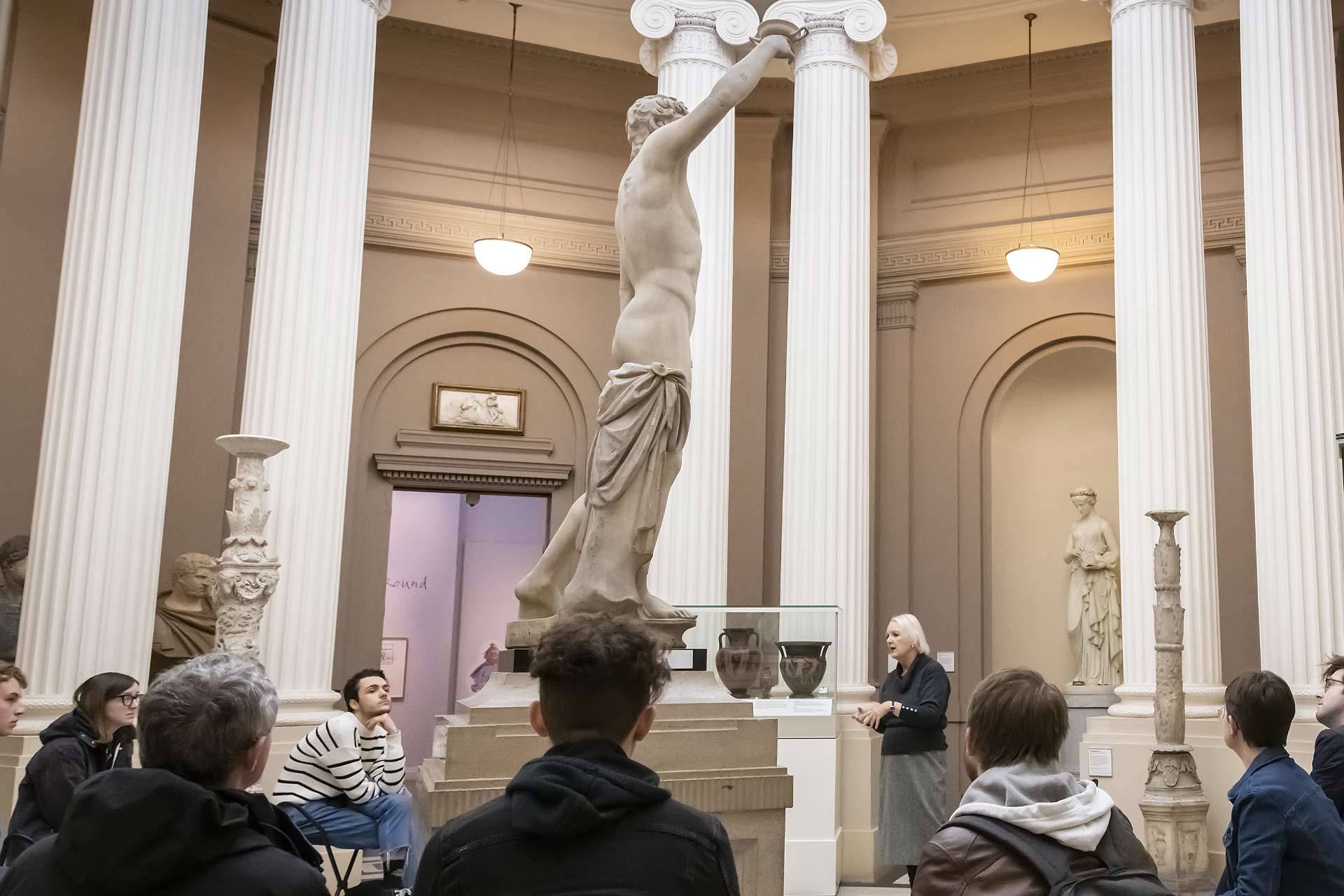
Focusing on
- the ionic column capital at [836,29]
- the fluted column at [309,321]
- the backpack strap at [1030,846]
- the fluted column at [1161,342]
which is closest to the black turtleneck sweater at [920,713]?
the fluted column at [1161,342]

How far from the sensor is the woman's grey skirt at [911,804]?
22.9ft

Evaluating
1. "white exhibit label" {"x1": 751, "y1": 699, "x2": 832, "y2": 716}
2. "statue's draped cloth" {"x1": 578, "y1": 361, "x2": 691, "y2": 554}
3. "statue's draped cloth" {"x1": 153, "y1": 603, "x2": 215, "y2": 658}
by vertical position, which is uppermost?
"statue's draped cloth" {"x1": 578, "y1": 361, "x2": 691, "y2": 554}

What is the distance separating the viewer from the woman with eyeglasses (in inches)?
170

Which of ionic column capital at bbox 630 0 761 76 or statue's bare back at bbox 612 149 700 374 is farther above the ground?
ionic column capital at bbox 630 0 761 76

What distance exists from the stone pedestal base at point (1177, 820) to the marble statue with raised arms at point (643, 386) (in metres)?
4.17

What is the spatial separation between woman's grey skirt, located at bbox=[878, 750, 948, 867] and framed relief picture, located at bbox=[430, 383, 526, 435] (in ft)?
23.8

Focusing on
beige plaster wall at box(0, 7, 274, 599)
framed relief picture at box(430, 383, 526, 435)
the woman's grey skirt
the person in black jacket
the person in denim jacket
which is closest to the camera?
the person in denim jacket

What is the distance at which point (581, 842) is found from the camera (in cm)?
199

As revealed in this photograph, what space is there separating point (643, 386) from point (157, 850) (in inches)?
143

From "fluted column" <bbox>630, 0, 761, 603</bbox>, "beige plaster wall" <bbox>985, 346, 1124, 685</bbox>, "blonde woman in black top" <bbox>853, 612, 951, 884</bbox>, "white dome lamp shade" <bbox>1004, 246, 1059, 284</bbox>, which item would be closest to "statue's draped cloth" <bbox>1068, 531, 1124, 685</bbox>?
"beige plaster wall" <bbox>985, 346, 1124, 685</bbox>

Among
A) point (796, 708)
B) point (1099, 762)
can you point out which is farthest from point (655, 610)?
point (1099, 762)

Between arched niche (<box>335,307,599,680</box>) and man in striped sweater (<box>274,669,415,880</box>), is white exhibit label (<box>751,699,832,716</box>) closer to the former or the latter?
man in striped sweater (<box>274,669,415,880</box>)

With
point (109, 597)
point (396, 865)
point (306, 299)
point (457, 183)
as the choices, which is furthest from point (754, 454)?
point (396, 865)

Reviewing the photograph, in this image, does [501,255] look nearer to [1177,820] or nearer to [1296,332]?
[1296,332]
